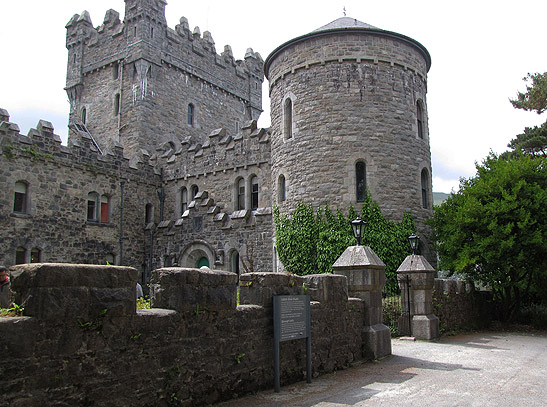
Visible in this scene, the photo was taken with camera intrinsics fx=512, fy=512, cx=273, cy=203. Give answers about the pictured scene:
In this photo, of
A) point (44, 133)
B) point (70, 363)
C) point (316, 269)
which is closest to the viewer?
point (70, 363)

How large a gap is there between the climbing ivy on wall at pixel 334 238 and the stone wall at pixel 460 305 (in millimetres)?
1972

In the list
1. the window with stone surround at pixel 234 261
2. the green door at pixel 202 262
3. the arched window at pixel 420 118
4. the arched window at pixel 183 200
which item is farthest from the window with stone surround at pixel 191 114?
the arched window at pixel 420 118

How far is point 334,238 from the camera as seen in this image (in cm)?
1647

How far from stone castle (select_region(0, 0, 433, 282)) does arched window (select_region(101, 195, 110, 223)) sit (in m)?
0.05

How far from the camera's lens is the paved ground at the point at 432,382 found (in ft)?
21.0

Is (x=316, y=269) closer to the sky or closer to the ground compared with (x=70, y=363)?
closer to the sky

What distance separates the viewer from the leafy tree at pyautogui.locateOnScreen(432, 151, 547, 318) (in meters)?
14.8

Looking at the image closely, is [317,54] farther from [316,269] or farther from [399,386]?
[399,386]

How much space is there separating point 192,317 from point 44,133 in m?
16.7

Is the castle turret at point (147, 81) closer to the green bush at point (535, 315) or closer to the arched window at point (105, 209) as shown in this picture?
the arched window at point (105, 209)

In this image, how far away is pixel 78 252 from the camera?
20.7 metres

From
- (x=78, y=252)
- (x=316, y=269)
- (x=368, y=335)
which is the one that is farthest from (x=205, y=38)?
(x=368, y=335)

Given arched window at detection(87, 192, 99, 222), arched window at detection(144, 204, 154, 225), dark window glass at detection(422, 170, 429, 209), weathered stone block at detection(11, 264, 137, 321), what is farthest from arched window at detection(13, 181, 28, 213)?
weathered stone block at detection(11, 264, 137, 321)

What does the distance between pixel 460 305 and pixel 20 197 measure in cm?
1595
